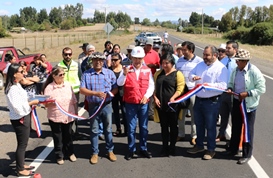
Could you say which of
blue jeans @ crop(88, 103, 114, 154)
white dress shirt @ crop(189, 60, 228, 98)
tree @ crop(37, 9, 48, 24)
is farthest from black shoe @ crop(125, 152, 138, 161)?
tree @ crop(37, 9, 48, 24)

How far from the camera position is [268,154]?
605cm

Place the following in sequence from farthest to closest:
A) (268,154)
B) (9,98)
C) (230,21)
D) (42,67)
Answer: (230,21)
(42,67)
(268,154)
(9,98)

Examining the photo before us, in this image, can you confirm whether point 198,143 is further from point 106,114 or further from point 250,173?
point 106,114

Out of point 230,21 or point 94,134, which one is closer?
point 94,134

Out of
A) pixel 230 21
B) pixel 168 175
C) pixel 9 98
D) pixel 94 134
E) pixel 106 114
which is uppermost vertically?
pixel 230 21

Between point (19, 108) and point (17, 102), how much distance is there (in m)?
0.10

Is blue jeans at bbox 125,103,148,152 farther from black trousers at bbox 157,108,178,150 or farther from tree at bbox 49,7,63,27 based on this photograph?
tree at bbox 49,7,63,27

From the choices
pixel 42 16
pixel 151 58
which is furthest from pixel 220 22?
pixel 42 16

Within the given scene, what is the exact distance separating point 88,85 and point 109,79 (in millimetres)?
385

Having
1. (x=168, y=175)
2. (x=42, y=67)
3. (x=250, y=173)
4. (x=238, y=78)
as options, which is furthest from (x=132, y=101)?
(x=42, y=67)

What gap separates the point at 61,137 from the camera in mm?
5781

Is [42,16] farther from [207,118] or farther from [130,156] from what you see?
[207,118]

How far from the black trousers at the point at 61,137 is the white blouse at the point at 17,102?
2.42 ft

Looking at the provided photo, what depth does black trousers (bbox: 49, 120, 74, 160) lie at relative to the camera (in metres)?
5.71
